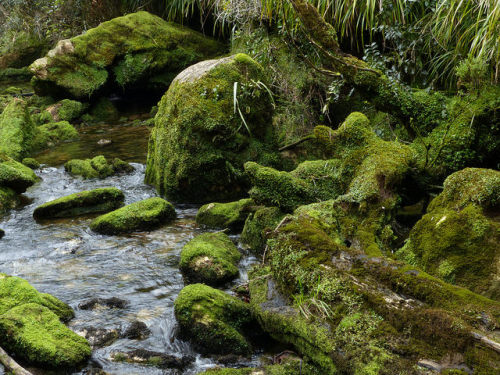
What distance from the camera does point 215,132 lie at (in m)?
6.05

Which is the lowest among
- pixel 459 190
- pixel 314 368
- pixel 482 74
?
pixel 314 368

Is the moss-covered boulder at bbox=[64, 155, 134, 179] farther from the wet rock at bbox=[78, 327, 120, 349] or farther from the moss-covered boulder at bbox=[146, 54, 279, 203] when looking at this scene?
the wet rock at bbox=[78, 327, 120, 349]

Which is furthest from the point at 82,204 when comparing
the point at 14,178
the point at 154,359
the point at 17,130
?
the point at 17,130

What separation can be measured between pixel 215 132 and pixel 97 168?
8.74 feet

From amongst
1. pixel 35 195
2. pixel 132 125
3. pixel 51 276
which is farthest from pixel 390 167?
pixel 132 125

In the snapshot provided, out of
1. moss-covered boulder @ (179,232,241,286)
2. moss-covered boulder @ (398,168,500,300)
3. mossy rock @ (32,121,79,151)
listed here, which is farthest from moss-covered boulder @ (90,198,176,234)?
mossy rock @ (32,121,79,151)

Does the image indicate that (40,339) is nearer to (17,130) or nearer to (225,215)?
(225,215)

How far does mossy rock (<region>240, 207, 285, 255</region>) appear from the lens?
461 centimetres

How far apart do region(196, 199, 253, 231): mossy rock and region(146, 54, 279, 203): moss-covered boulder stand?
0.67 metres

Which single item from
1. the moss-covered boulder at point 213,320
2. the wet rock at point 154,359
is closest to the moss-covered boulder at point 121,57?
the moss-covered boulder at point 213,320

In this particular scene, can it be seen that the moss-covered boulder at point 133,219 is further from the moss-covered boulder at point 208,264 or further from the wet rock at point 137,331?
the wet rock at point 137,331

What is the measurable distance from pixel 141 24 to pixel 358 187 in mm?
9909

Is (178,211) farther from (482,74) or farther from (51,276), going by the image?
(482,74)

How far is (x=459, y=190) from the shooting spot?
3445 millimetres
